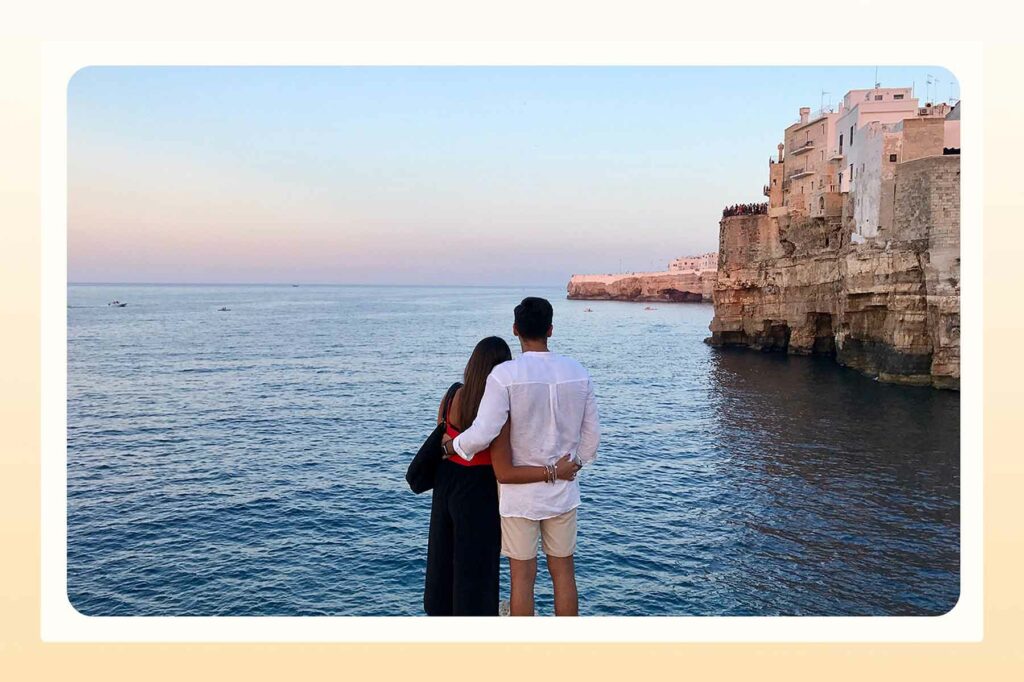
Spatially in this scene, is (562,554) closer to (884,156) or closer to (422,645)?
(422,645)

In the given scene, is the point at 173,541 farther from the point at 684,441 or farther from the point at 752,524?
the point at 684,441

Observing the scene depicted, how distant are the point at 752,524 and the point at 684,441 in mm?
9102

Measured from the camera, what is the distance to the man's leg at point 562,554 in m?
5.25

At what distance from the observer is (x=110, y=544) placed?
17.4 meters

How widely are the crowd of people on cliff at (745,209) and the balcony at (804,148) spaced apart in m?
4.91

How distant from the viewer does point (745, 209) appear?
58.9 metres

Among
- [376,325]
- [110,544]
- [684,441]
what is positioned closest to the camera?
[110,544]

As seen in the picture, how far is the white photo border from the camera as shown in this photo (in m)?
4.60

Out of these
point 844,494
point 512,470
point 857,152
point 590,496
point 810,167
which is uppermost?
point 810,167

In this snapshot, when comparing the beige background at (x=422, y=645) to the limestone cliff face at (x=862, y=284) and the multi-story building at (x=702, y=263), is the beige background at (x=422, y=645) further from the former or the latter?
the multi-story building at (x=702, y=263)

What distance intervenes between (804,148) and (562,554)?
2052 inches

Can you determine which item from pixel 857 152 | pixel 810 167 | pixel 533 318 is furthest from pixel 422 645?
pixel 810 167
